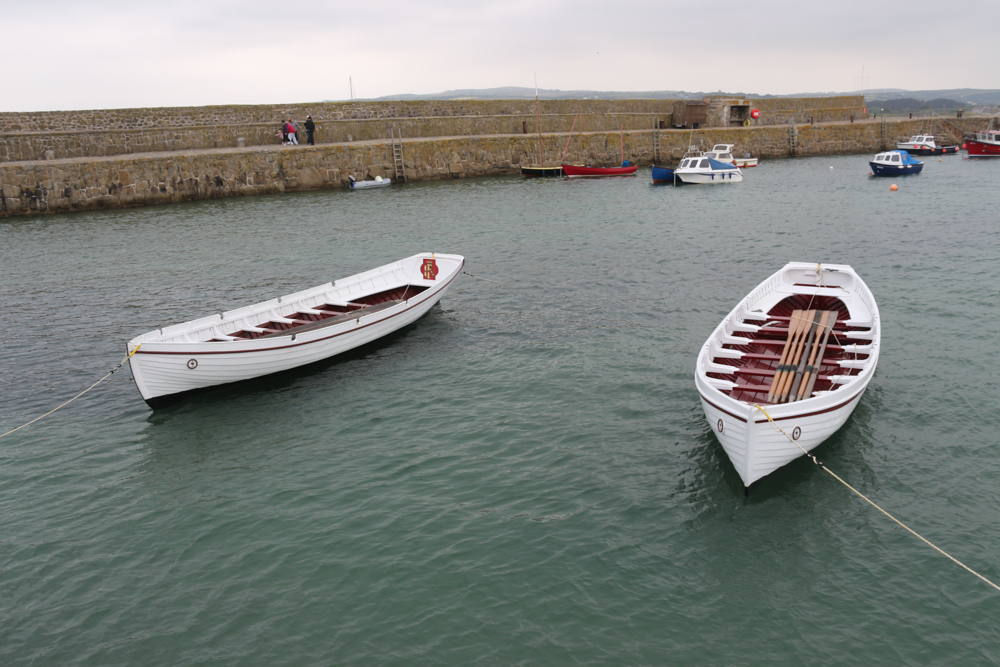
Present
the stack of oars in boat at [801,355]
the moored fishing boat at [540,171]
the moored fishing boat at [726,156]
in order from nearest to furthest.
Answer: the stack of oars in boat at [801,355] → the moored fishing boat at [540,171] → the moored fishing boat at [726,156]

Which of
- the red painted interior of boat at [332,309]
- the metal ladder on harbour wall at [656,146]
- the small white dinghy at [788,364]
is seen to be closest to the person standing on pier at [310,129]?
the metal ladder on harbour wall at [656,146]

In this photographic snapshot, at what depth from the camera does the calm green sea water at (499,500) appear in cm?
669

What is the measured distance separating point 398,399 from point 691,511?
5.62m

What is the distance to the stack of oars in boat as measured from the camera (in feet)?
31.6

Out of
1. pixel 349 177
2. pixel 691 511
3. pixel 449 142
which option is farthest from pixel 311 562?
pixel 449 142

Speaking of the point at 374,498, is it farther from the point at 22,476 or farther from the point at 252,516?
the point at 22,476

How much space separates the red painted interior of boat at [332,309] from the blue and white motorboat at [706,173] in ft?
92.4

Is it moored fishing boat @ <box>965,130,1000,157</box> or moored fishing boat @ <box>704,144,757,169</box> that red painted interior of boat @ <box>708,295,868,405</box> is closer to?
moored fishing boat @ <box>704,144,757,169</box>

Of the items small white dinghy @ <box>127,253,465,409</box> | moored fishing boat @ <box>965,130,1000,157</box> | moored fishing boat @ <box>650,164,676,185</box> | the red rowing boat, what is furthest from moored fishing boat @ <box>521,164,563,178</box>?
moored fishing boat @ <box>965,130,1000,157</box>

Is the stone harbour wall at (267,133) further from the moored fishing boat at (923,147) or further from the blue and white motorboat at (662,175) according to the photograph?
the moored fishing boat at (923,147)

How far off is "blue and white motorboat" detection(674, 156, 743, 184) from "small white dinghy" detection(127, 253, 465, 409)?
89.4 ft

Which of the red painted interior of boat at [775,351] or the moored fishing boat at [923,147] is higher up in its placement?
the moored fishing boat at [923,147]

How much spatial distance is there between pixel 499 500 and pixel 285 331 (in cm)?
646

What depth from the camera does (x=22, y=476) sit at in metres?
9.90
